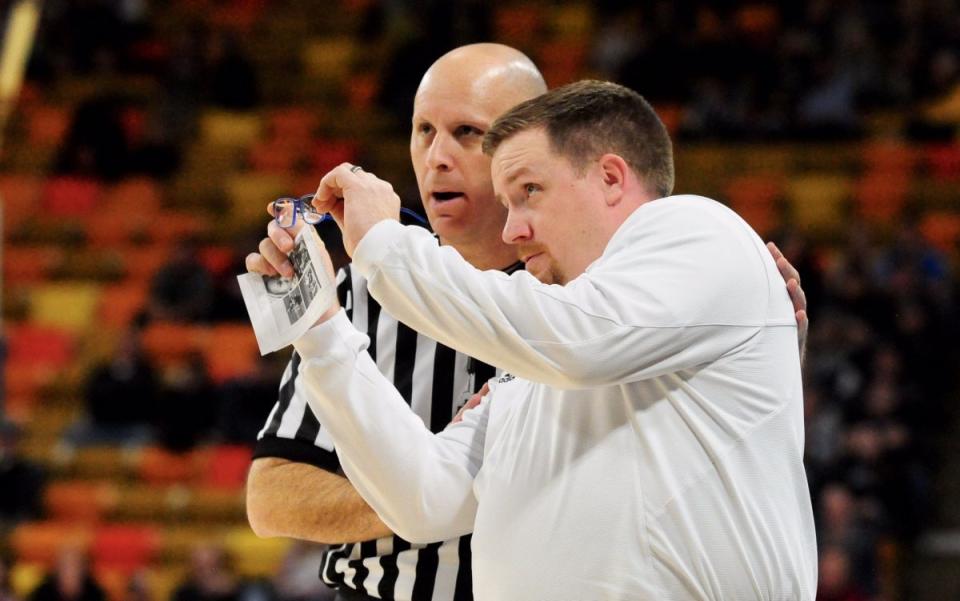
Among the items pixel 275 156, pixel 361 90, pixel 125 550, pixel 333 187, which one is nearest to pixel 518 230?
pixel 333 187

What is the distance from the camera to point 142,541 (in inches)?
435

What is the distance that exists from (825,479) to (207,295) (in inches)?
237

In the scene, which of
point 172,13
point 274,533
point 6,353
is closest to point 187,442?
point 6,353

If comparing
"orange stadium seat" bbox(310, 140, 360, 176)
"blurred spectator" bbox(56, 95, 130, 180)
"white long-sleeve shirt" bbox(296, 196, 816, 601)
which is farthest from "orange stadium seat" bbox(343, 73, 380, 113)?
"white long-sleeve shirt" bbox(296, 196, 816, 601)

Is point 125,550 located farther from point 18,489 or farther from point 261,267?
point 261,267

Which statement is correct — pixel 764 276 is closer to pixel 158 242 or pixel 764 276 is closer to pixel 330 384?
pixel 330 384

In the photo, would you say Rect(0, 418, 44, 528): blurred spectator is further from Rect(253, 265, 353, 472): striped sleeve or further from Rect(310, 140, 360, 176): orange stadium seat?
Rect(253, 265, 353, 472): striped sleeve

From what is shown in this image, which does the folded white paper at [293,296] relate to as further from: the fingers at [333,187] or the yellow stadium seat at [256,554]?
the yellow stadium seat at [256,554]

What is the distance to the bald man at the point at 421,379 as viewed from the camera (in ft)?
10.9

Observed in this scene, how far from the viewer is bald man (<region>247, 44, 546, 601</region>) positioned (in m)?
3.31

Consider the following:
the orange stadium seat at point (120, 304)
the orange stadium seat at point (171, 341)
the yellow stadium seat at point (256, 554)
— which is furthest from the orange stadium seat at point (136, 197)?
the yellow stadium seat at point (256, 554)

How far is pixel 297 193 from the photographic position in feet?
45.0

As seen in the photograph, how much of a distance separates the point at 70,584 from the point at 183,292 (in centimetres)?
362

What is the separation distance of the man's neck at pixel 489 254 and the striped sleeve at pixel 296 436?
0.53 meters
